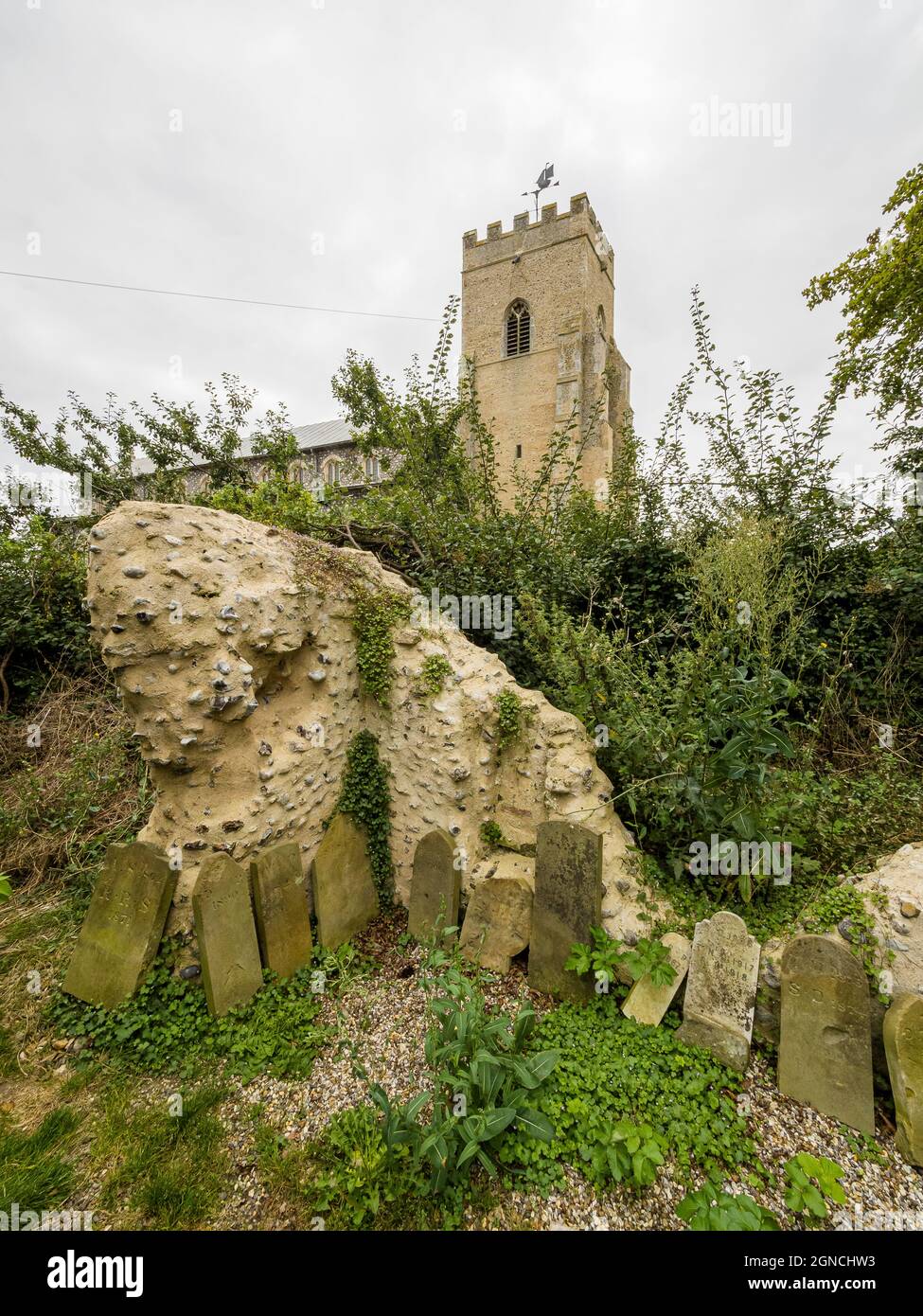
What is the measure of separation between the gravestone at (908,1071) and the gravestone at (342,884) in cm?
329

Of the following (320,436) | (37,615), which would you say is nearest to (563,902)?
(37,615)

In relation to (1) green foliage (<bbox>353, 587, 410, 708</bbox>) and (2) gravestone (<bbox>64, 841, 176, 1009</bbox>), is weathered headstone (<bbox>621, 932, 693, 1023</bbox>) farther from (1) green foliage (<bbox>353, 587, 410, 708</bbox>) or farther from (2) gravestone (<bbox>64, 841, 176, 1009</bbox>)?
(2) gravestone (<bbox>64, 841, 176, 1009</bbox>)

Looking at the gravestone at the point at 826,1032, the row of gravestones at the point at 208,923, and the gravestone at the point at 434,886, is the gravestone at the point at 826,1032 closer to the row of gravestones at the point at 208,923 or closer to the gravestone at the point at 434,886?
the gravestone at the point at 434,886

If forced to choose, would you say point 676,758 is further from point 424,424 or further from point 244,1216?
point 424,424

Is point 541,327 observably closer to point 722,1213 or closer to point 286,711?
point 286,711

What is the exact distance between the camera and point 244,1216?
2.03 meters

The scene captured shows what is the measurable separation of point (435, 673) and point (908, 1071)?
137 inches

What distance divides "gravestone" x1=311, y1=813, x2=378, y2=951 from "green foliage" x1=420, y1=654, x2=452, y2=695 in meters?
1.27

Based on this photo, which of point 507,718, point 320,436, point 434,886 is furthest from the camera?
point 320,436

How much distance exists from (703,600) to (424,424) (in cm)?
477

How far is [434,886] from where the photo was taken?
357 centimetres

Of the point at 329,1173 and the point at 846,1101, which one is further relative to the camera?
the point at 846,1101

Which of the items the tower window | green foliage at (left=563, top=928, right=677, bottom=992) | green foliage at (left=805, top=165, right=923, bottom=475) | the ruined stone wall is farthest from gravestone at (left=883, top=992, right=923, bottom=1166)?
the tower window
